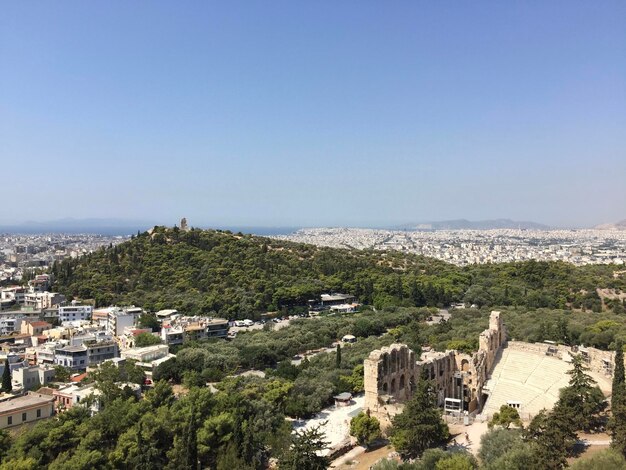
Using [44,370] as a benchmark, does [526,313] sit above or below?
above

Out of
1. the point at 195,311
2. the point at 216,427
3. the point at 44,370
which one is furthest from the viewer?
the point at 195,311

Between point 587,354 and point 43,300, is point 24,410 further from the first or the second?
point 43,300

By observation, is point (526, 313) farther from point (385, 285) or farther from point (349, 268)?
point (349, 268)

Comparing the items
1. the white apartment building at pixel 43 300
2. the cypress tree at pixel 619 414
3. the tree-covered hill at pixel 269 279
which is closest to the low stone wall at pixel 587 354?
the cypress tree at pixel 619 414

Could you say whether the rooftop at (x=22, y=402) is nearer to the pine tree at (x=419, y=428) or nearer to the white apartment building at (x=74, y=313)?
the pine tree at (x=419, y=428)

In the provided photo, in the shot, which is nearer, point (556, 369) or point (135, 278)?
point (556, 369)

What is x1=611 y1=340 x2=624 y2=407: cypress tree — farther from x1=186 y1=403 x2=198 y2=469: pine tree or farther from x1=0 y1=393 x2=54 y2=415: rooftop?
x1=0 y1=393 x2=54 y2=415: rooftop

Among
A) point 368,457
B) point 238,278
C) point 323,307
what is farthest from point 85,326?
point 368,457
